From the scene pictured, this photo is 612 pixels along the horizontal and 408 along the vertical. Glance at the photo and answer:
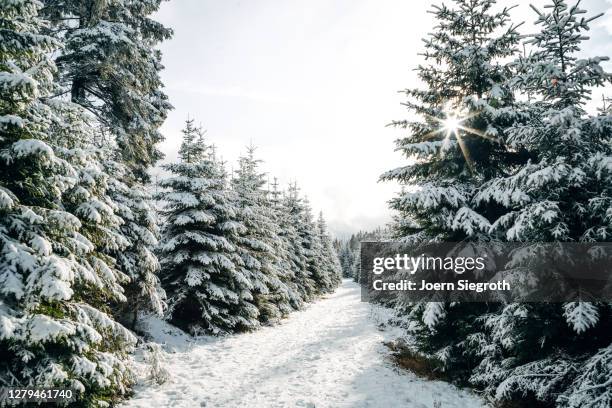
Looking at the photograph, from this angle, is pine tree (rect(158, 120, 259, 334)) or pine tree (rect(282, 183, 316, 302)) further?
pine tree (rect(282, 183, 316, 302))

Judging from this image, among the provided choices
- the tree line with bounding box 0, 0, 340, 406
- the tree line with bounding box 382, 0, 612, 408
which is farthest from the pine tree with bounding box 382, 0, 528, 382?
the tree line with bounding box 0, 0, 340, 406

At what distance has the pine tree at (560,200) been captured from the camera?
20.7 feet

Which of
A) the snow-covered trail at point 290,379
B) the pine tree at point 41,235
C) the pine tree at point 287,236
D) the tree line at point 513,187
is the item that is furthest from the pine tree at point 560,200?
the pine tree at point 287,236

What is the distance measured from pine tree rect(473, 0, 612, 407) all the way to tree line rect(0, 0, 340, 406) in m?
8.43

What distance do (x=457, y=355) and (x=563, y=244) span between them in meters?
4.72

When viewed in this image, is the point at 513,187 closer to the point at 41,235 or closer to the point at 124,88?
the point at 41,235

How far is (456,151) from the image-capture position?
1043cm

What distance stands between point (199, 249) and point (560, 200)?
43.9 ft

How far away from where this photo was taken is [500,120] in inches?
398

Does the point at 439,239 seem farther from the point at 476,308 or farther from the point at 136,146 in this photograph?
the point at 136,146

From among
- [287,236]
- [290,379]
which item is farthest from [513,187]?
[287,236]

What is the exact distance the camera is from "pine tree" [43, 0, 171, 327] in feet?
32.3

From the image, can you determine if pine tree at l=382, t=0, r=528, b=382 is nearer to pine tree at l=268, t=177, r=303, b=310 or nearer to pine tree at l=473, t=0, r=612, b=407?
pine tree at l=473, t=0, r=612, b=407

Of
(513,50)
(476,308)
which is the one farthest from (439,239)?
(513,50)
